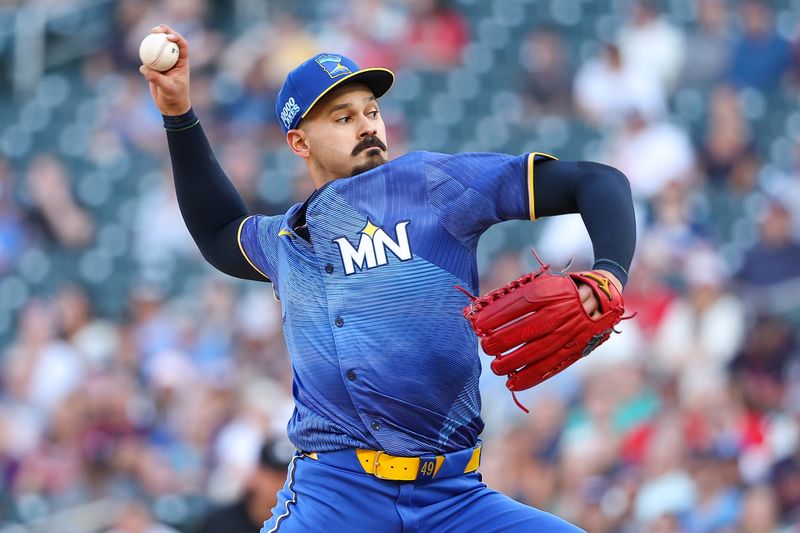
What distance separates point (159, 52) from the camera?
13.4ft

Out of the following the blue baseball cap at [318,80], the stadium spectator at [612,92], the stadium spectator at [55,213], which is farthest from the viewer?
the stadium spectator at [612,92]

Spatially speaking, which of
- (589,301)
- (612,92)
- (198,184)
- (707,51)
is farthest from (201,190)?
(707,51)

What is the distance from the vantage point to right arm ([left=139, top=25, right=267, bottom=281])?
4.21 m

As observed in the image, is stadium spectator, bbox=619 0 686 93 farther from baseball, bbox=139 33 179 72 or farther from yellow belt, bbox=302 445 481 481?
yellow belt, bbox=302 445 481 481

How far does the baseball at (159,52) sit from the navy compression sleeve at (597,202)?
1252 mm

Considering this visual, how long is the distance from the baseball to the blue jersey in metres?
0.79

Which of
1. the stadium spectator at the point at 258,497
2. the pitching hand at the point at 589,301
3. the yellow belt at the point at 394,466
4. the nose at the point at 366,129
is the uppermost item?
the nose at the point at 366,129

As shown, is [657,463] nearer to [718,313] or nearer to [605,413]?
[605,413]

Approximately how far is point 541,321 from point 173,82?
1575 millimetres

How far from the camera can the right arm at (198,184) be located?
421 centimetres

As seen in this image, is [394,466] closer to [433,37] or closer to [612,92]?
[612,92]

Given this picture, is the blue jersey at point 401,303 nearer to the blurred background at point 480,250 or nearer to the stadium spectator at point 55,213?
the blurred background at point 480,250

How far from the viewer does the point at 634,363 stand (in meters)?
7.97

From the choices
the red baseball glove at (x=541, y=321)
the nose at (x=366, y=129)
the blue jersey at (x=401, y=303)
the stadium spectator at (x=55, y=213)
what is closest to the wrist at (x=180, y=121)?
the nose at (x=366, y=129)
